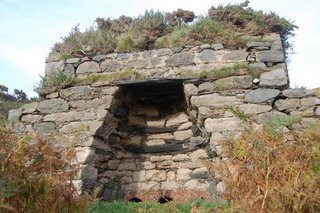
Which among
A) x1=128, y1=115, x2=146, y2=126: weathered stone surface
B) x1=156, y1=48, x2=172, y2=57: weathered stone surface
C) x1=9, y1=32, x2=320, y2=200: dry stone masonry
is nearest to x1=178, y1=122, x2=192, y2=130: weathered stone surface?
x1=9, y1=32, x2=320, y2=200: dry stone masonry

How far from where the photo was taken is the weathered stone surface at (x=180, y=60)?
593cm

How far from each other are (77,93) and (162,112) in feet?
4.63

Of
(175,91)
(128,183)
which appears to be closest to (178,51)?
(175,91)

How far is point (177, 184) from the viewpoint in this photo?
5992mm

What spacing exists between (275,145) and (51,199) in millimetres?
1621

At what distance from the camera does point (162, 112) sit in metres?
6.62

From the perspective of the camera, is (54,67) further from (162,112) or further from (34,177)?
(34,177)

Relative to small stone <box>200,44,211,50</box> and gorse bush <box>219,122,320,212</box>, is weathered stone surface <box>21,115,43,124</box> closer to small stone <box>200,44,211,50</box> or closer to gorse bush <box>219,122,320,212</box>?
small stone <box>200,44,211,50</box>

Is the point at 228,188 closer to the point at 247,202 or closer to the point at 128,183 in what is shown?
the point at 247,202

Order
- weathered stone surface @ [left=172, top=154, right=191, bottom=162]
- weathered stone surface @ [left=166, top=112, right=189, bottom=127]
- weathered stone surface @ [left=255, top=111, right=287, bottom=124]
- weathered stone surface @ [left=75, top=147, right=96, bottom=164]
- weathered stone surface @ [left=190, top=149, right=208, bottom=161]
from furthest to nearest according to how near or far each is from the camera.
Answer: weathered stone surface @ [left=166, top=112, right=189, bottom=127]
weathered stone surface @ [left=172, top=154, right=191, bottom=162]
weathered stone surface @ [left=190, top=149, right=208, bottom=161]
weathered stone surface @ [left=75, top=147, right=96, bottom=164]
weathered stone surface @ [left=255, top=111, right=287, bottom=124]

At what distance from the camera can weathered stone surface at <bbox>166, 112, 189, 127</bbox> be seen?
634cm

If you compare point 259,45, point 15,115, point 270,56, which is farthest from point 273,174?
point 15,115

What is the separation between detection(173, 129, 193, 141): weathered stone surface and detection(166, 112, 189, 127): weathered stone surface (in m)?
0.16

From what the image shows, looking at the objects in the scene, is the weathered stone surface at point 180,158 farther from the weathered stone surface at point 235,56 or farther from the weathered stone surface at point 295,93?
the weathered stone surface at point 295,93
